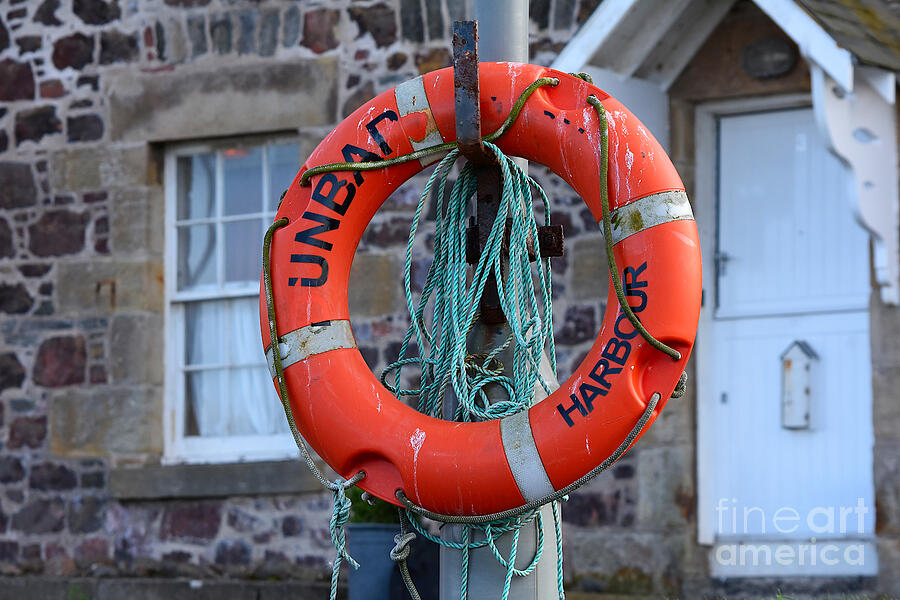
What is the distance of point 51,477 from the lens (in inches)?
298

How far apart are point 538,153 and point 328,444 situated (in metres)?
0.98

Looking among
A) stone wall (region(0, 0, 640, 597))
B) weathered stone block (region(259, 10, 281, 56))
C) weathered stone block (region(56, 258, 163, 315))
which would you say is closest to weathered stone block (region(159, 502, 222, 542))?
stone wall (region(0, 0, 640, 597))

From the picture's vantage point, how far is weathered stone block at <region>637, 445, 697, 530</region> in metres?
6.50

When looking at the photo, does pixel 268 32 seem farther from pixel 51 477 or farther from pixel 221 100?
pixel 51 477

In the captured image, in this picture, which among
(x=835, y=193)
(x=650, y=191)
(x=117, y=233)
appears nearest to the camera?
(x=650, y=191)

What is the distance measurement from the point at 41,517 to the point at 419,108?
4.30 m

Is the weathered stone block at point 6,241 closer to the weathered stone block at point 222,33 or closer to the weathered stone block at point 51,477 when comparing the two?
the weathered stone block at point 51,477

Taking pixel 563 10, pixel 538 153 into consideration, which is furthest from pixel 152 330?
pixel 538 153

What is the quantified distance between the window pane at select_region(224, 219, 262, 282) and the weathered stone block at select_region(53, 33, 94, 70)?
116 centimetres

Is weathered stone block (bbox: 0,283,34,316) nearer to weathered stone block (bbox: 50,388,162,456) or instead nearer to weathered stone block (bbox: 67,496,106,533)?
weathered stone block (bbox: 50,388,162,456)

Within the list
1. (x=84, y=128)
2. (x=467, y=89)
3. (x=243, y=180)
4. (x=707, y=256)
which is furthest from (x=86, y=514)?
(x=467, y=89)

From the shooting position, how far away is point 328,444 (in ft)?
13.2

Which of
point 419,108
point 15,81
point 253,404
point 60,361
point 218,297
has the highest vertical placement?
point 15,81

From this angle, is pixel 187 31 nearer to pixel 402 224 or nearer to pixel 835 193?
pixel 402 224
